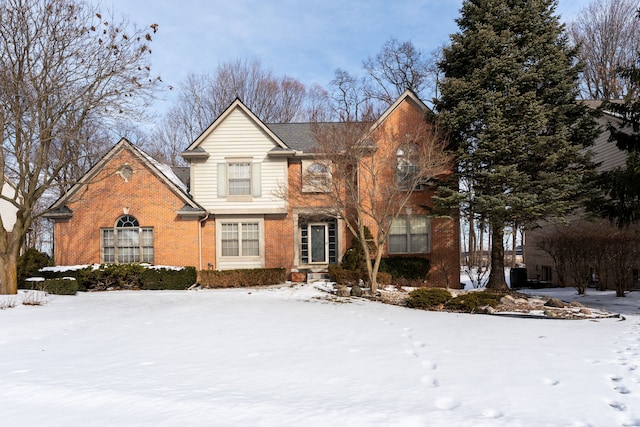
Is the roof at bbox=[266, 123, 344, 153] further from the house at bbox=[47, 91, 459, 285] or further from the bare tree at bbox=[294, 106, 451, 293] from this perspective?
the bare tree at bbox=[294, 106, 451, 293]

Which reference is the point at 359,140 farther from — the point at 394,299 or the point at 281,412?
the point at 281,412

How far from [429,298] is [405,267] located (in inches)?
242

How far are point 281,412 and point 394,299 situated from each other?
9.86m

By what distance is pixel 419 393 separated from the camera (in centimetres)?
479

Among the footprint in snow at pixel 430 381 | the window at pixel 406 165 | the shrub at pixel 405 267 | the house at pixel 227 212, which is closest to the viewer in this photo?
the footprint in snow at pixel 430 381

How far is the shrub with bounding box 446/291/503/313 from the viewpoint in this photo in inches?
452

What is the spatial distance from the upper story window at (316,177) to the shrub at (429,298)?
5.65 m

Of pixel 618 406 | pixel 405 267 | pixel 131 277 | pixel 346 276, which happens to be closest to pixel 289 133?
pixel 346 276

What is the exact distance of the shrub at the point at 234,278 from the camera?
17281 millimetres

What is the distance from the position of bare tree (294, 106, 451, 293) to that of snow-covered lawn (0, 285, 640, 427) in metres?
5.39

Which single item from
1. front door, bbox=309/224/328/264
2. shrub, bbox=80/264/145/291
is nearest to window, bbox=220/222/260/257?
front door, bbox=309/224/328/264

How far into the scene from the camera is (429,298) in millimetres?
12078

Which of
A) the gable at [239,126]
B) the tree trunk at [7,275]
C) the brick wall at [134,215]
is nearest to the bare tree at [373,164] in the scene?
the gable at [239,126]

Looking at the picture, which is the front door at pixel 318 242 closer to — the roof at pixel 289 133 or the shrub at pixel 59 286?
the roof at pixel 289 133
